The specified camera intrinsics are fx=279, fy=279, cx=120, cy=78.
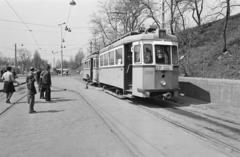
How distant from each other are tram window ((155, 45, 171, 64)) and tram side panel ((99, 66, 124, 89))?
2370 millimetres

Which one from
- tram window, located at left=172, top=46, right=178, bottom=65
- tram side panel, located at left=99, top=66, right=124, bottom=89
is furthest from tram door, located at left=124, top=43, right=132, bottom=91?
tram window, located at left=172, top=46, right=178, bottom=65

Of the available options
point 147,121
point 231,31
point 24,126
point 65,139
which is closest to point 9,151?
point 65,139

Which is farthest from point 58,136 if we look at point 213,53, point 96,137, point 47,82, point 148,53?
point 213,53

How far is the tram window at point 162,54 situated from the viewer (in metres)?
12.0

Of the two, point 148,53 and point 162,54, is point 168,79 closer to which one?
point 162,54

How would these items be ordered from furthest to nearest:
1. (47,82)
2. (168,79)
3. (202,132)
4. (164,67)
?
(47,82), (168,79), (164,67), (202,132)

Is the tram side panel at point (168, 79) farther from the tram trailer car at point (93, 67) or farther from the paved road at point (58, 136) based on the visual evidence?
the tram trailer car at point (93, 67)

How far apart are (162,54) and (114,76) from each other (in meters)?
4.07

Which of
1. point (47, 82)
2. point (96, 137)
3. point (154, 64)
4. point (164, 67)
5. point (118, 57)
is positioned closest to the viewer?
point (96, 137)

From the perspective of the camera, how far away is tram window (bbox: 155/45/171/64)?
12.0 m

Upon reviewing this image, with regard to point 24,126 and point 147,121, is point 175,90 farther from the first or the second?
point 24,126

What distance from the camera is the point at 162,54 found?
40.0ft

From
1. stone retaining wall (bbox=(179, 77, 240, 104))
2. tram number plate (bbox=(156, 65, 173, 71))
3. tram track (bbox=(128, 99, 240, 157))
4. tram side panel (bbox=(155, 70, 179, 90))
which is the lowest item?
tram track (bbox=(128, 99, 240, 157))

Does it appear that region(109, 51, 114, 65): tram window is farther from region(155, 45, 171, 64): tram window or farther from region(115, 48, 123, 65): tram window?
region(155, 45, 171, 64): tram window
